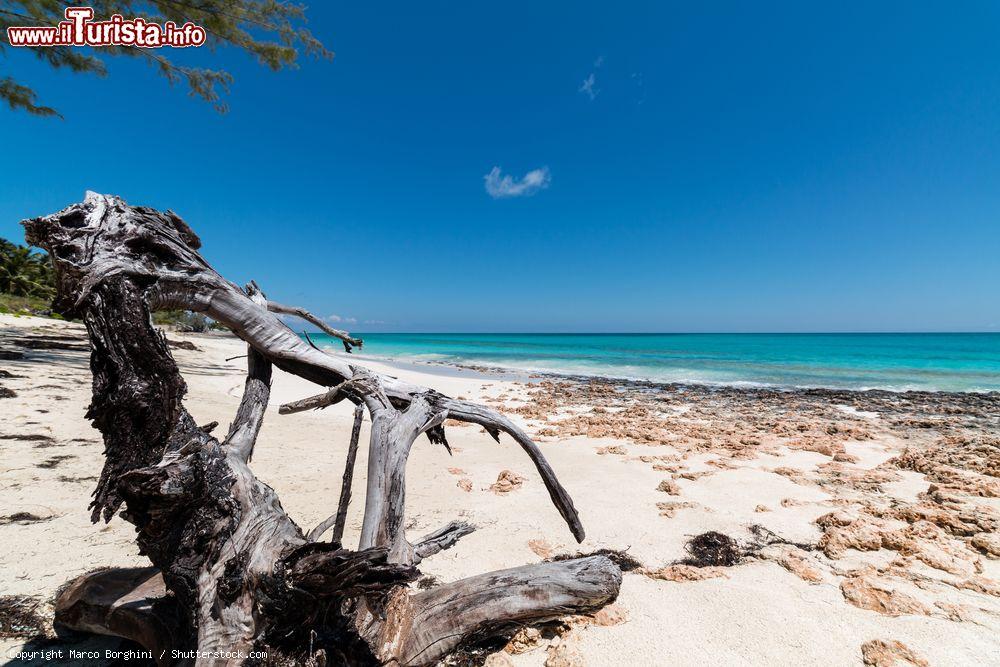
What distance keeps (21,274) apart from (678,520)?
3958cm

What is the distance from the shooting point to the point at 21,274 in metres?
25.5

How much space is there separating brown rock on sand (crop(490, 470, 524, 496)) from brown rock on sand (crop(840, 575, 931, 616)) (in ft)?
10.2

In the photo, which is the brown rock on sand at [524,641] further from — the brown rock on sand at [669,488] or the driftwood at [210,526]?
the brown rock on sand at [669,488]

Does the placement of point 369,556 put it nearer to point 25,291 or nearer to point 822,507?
point 822,507

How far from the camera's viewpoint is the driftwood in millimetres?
1615

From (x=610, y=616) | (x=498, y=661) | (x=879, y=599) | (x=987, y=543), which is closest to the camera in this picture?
(x=498, y=661)

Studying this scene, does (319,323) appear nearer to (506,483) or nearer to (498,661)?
(498,661)

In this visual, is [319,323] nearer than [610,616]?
No

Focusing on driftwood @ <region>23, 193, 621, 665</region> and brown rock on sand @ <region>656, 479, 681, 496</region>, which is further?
brown rock on sand @ <region>656, 479, 681, 496</region>

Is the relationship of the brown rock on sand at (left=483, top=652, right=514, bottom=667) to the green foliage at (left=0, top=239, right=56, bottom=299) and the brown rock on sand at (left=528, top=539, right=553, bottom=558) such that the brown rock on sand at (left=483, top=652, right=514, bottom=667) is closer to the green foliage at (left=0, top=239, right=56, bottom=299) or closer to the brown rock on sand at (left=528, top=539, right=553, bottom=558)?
the brown rock on sand at (left=528, top=539, right=553, bottom=558)

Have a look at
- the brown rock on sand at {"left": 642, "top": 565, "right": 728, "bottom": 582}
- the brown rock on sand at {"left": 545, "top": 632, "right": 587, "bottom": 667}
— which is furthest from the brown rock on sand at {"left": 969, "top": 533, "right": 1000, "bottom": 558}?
the brown rock on sand at {"left": 545, "top": 632, "right": 587, "bottom": 667}

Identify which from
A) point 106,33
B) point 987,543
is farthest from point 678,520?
point 106,33

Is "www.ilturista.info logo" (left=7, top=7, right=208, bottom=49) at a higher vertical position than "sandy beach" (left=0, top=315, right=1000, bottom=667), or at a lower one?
higher

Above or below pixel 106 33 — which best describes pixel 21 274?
below
